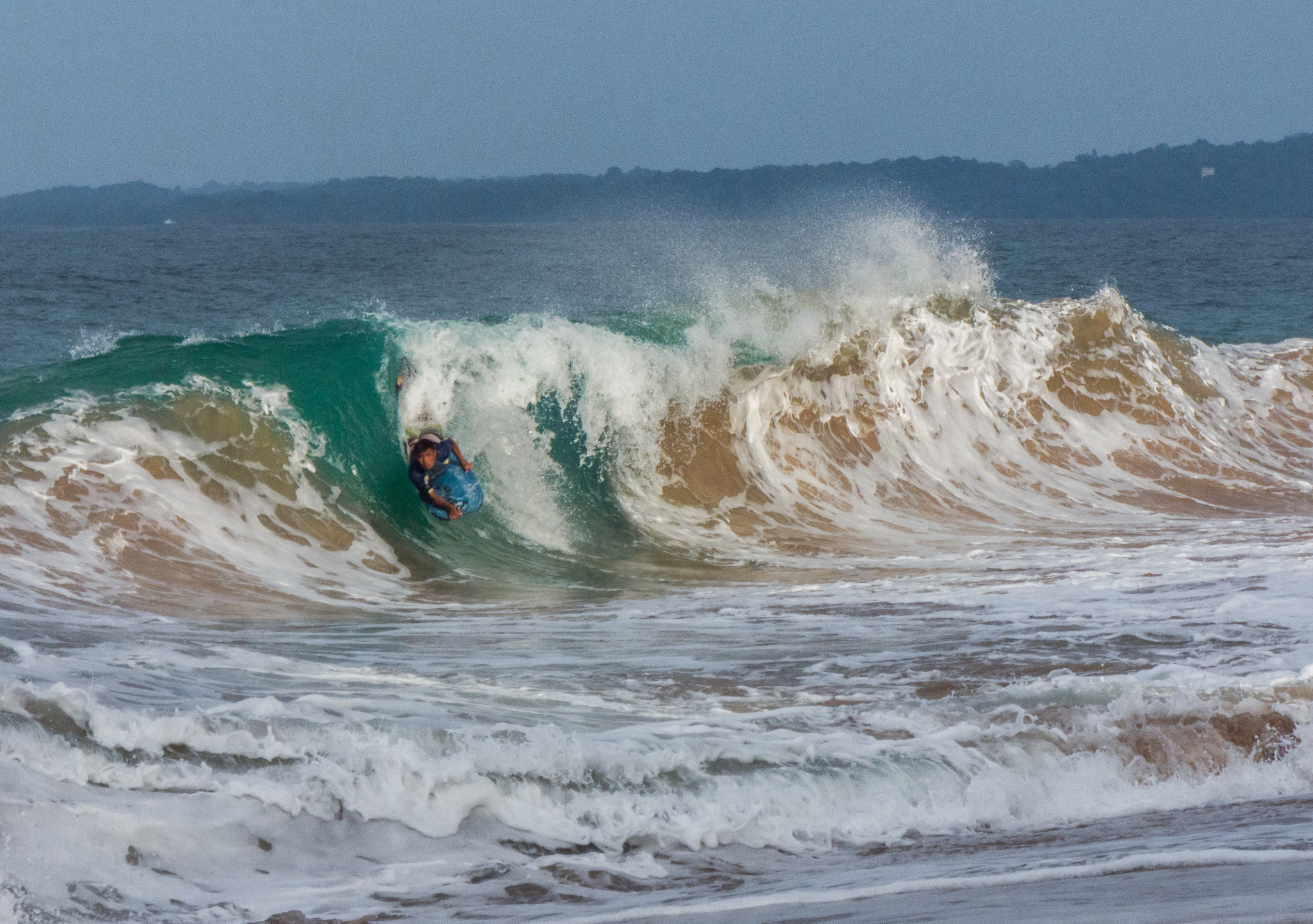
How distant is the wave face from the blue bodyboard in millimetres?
171

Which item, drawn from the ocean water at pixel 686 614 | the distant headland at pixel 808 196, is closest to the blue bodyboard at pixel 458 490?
the ocean water at pixel 686 614

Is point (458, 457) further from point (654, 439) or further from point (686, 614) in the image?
point (686, 614)

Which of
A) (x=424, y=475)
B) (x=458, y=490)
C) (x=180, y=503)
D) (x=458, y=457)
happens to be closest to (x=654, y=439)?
(x=458, y=457)

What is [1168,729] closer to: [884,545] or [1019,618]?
[1019,618]

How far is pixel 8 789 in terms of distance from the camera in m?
3.71

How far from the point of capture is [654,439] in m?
12.0

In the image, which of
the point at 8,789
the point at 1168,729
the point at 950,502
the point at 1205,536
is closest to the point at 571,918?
the point at 8,789

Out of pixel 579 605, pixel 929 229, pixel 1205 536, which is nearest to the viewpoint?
pixel 579 605

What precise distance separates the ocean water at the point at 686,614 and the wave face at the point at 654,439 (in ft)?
0.15

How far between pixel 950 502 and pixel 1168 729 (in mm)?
6951

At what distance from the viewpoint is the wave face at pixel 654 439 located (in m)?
8.42

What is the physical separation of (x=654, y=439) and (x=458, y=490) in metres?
2.74

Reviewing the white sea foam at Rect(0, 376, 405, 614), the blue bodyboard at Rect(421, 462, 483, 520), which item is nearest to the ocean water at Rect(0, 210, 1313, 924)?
the white sea foam at Rect(0, 376, 405, 614)

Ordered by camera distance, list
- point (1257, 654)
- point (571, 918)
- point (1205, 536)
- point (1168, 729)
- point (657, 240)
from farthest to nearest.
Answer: point (657, 240) → point (1205, 536) → point (1257, 654) → point (1168, 729) → point (571, 918)
